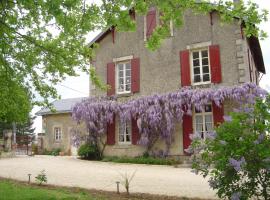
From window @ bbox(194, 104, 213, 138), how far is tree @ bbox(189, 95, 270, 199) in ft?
29.2

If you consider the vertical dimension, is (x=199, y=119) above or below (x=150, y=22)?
below

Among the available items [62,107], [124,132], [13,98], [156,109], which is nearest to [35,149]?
[62,107]

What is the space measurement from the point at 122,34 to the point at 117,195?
10964mm

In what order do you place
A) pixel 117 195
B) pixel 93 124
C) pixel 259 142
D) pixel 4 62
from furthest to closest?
pixel 93 124, pixel 4 62, pixel 117 195, pixel 259 142

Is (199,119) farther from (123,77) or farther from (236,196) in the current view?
(236,196)

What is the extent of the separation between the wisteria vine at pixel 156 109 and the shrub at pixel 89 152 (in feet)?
2.50

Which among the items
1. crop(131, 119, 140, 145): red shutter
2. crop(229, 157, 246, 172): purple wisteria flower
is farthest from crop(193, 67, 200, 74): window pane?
crop(229, 157, 246, 172): purple wisteria flower

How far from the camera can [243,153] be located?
14.5 feet

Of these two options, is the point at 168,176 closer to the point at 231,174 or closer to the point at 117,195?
the point at 117,195

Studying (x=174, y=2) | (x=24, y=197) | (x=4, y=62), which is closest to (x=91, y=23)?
(x=174, y=2)

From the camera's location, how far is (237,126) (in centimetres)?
458

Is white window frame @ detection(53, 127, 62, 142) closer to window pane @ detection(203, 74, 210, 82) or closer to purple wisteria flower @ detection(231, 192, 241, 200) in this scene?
window pane @ detection(203, 74, 210, 82)

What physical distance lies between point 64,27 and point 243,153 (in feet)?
12.7

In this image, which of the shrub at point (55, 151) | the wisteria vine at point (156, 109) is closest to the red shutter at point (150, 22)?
the wisteria vine at point (156, 109)
